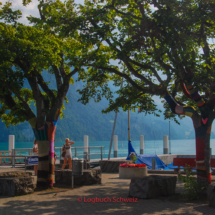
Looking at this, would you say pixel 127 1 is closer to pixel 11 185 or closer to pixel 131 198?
pixel 131 198

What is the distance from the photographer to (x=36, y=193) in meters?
10.0

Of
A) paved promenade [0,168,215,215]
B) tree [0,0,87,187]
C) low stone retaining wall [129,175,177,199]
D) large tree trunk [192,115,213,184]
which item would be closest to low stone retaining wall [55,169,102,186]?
tree [0,0,87,187]

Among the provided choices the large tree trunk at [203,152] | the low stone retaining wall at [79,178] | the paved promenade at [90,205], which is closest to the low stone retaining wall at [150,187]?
the paved promenade at [90,205]

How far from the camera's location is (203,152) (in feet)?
30.1

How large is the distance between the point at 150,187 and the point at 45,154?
13.3 feet

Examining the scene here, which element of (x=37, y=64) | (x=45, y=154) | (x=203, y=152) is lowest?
(x=45, y=154)

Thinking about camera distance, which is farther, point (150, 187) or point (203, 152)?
point (203, 152)

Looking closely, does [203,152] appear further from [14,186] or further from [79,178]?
[14,186]

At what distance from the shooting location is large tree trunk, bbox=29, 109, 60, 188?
35.3 ft

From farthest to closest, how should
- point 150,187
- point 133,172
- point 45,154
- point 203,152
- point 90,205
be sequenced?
point 133,172
point 45,154
point 203,152
point 150,187
point 90,205

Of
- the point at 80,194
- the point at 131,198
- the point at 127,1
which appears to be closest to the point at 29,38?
the point at 127,1

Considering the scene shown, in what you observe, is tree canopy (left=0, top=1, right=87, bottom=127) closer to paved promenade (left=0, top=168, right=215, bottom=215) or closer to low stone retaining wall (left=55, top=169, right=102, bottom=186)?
low stone retaining wall (left=55, top=169, right=102, bottom=186)

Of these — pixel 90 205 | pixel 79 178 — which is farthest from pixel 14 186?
pixel 79 178

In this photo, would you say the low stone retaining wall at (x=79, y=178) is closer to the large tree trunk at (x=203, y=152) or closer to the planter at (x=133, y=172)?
the planter at (x=133, y=172)
